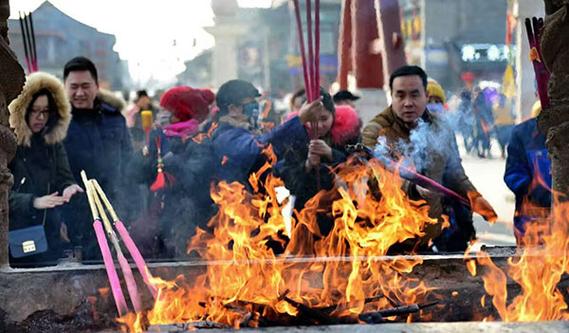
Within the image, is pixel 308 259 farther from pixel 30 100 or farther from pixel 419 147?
pixel 30 100

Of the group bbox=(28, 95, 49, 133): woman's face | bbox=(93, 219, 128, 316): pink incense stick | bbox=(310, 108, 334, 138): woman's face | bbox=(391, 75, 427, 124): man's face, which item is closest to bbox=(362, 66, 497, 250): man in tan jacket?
bbox=(391, 75, 427, 124): man's face

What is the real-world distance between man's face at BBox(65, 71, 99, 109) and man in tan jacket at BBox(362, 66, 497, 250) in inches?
87.2

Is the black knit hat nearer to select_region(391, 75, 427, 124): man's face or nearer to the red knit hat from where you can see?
the red knit hat

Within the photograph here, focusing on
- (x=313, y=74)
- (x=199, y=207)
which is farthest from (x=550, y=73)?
(x=199, y=207)

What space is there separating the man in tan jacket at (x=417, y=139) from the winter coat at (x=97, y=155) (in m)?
1.98

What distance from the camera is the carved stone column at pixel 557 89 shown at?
3.35 meters

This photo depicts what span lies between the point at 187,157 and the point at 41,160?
1027mm

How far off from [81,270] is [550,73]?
107 inches

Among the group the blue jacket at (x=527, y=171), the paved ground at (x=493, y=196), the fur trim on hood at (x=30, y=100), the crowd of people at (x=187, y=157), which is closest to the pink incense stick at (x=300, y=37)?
the crowd of people at (x=187, y=157)

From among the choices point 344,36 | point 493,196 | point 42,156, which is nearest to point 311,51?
point 42,156

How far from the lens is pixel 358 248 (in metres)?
3.74

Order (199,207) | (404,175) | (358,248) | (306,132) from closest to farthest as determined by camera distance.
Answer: (358,248), (404,175), (306,132), (199,207)

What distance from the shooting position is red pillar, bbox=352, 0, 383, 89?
8828 millimetres

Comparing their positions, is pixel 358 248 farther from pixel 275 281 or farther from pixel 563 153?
pixel 563 153
